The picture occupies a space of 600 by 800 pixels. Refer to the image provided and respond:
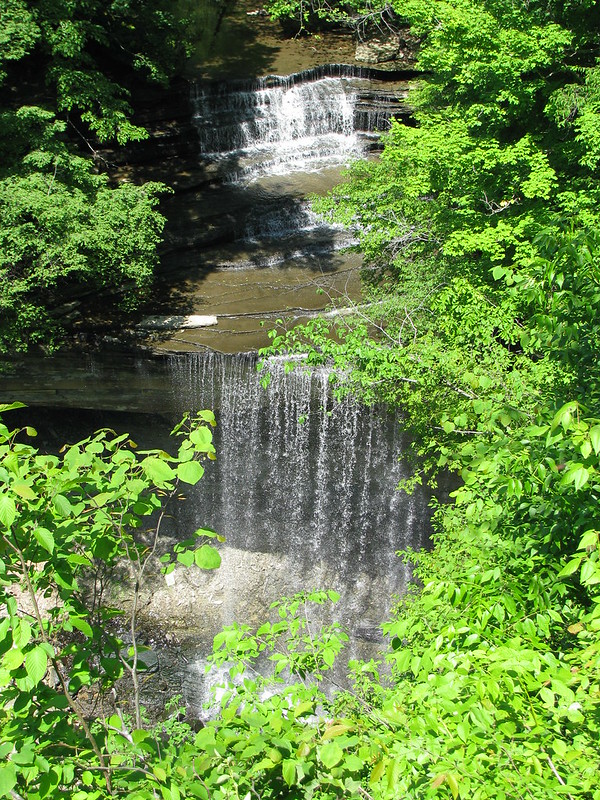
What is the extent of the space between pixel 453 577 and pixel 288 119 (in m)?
14.7

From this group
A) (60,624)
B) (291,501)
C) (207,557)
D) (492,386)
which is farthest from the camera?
(291,501)

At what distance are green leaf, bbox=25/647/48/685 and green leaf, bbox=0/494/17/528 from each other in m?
0.46

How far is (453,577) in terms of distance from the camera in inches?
186

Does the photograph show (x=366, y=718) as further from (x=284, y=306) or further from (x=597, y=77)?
(x=284, y=306)

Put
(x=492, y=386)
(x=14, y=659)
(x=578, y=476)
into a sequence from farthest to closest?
(x=492, y=386) → (x=578, y=476) → (x=14, y=659)

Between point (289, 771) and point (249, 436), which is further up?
point (289, 771)

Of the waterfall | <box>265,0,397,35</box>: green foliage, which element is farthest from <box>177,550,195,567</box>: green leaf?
<box>265,0,397,35</box>: green foliage

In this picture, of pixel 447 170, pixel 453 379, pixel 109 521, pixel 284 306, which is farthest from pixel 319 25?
pixel 109 521

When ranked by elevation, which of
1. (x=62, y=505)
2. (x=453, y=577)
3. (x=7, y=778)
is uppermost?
(x=62, y=505)

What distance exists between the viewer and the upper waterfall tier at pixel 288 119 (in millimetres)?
16562

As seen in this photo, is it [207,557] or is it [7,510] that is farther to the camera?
[207,557]

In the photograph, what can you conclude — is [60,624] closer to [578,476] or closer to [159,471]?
[159,471]

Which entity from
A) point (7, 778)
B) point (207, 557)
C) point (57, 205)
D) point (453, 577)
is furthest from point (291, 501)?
point (7, 778)

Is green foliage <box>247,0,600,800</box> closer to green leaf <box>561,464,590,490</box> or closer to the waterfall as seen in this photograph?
green leaf <box>561,464,590,490</box>
